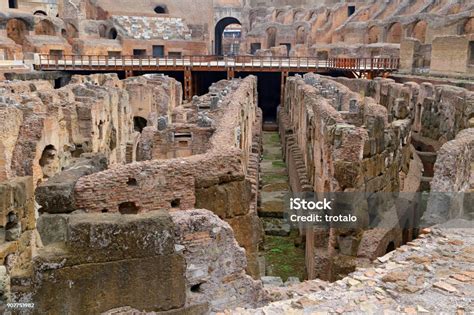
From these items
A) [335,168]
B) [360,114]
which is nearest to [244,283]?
[335,168]

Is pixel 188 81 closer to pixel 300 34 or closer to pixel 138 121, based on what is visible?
pixel 138 121

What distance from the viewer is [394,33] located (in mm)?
36219

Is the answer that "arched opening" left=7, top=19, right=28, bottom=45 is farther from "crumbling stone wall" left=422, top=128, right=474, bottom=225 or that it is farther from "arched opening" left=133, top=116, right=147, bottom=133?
"crumbling stone wall" left=422, top=128, right=474, bottom=225

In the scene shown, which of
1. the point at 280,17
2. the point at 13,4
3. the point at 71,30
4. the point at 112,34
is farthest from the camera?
the point at 280,17

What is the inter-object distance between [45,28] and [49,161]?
32233 millimetres

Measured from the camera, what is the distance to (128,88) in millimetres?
20703

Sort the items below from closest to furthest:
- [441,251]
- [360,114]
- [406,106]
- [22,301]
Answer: [22,301]
[441,251]
[360,114]
[406,106]

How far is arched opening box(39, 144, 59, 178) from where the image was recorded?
10901 mm

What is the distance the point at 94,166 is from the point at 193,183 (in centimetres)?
127

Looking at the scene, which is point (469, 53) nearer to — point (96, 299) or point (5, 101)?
point (5, 101)

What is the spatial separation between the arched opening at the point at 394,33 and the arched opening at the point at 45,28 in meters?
25.7

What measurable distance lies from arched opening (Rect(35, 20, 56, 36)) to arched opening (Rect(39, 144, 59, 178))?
31.4 m

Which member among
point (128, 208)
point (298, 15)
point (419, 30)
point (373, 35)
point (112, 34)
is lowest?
point (128, 208)

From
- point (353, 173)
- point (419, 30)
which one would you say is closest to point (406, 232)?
point (353, 173)
